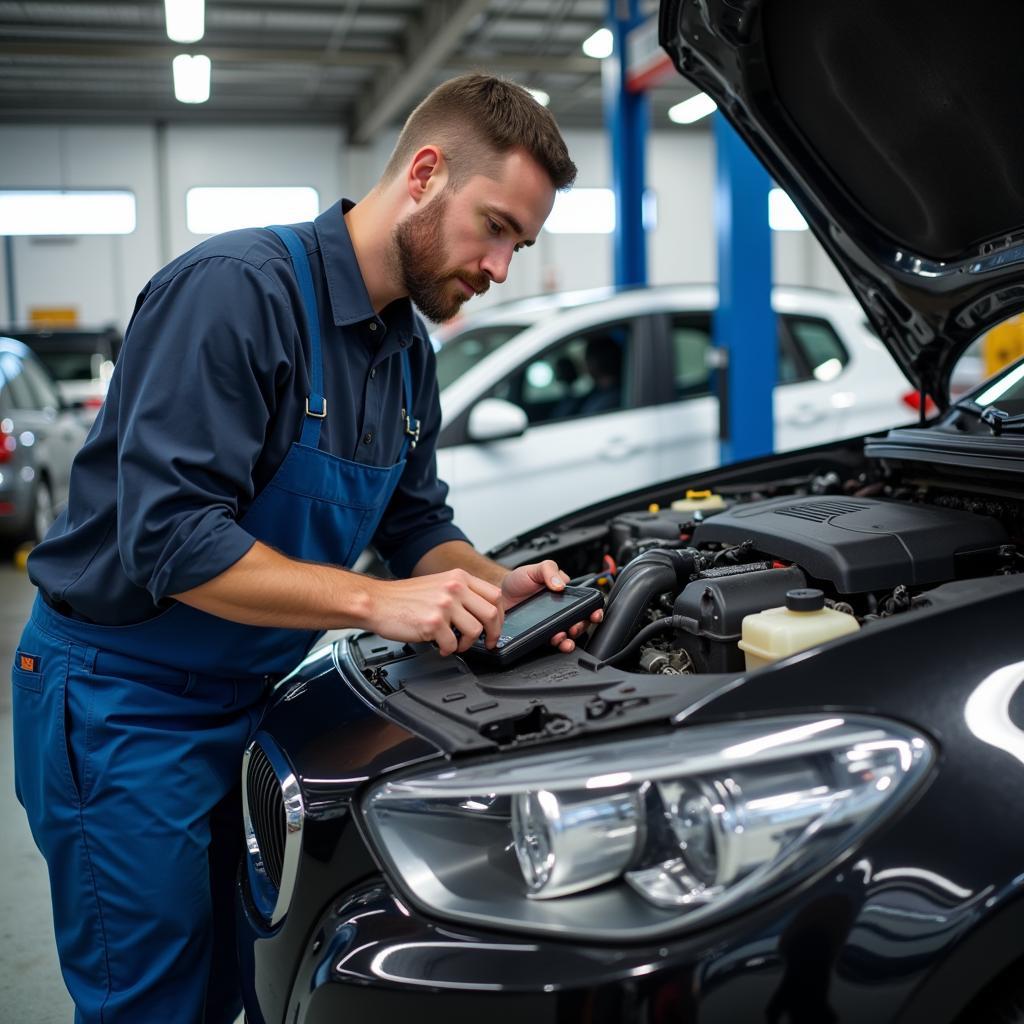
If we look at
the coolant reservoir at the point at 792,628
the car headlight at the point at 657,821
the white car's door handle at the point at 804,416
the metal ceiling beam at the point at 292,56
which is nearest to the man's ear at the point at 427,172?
the coolant reservoir at the point at 792,628

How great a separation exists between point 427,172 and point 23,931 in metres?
2.00

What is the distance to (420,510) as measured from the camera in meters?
1.95

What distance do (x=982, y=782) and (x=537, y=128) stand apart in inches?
42.2

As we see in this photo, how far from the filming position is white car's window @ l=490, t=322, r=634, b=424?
180 inches

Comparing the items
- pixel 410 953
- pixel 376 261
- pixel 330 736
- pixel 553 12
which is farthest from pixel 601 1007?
pixel 553 12

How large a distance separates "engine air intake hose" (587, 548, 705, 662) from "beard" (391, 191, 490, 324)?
479 mm

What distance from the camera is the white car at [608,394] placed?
4254 mm

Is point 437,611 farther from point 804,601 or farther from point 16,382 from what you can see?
point 16,382

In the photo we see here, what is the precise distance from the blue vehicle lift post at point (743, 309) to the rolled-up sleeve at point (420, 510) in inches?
105

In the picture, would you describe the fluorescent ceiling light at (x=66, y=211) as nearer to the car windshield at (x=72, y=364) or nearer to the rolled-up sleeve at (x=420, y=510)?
the car windshield at (x=72, y=364)

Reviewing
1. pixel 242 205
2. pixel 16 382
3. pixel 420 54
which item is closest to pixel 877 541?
pixel 16 382

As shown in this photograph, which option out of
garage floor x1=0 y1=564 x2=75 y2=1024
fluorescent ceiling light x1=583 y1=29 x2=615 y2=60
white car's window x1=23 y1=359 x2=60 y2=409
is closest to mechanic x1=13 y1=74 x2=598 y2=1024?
garage floor x1=0 y1=564 x2=75 y2=1024

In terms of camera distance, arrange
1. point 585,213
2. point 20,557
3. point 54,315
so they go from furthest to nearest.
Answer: point 585,213 → point 54,315 → point 20,557

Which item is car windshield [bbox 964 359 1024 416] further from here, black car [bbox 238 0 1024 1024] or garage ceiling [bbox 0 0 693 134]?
garage ceiling [bbox 0 0 693 134]
